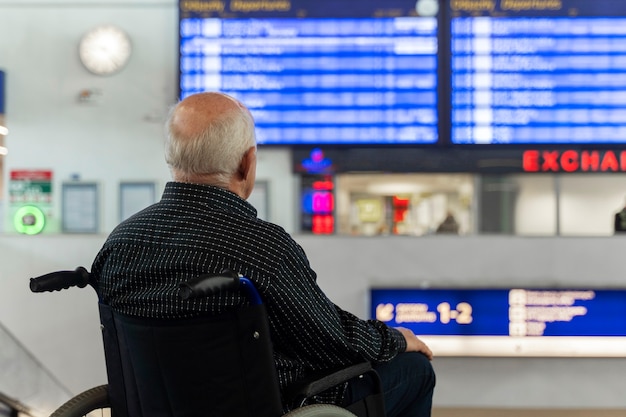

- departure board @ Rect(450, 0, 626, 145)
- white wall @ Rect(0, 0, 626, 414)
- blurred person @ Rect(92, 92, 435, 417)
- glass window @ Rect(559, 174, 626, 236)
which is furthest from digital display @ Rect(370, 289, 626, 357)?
blurred person @ Rect(92, 92, 435, 417)

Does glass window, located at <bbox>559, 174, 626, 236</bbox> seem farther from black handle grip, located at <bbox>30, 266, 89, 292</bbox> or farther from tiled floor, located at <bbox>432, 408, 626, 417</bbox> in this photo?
black handle grip, located at <bbox>30, 266, 89, 292</bbox>

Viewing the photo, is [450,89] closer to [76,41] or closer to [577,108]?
[577,108]

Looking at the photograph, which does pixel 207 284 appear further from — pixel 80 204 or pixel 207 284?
pixel 80 204

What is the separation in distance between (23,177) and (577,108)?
2867 millimetres

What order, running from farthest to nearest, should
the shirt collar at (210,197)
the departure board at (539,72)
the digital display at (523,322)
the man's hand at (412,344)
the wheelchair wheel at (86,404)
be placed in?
the departure board at (539,72), the digital display at (523,322), the man's hand at (412,344), the wheelchair wheel at (86,404), the shirt collar at (210,197)

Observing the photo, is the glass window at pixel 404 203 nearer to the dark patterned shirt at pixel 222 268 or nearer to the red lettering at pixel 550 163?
the red lettering at pixel 550 163

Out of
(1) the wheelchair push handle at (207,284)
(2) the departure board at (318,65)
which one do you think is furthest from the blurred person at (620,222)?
(1) the wheelchair push handle at (207,284)

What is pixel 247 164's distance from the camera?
5.30 ft

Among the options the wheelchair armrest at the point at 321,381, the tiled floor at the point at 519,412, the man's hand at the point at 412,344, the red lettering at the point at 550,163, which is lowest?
the tiled floor at the point at 519,412

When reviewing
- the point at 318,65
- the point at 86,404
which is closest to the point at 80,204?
the point at 318,65

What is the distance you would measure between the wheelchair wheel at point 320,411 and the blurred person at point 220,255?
0.08m

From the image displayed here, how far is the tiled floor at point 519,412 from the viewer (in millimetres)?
3518

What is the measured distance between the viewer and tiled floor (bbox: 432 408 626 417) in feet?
11.5

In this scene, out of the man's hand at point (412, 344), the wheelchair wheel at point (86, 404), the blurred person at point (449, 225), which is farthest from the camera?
the blurred person at point (449, 225)
